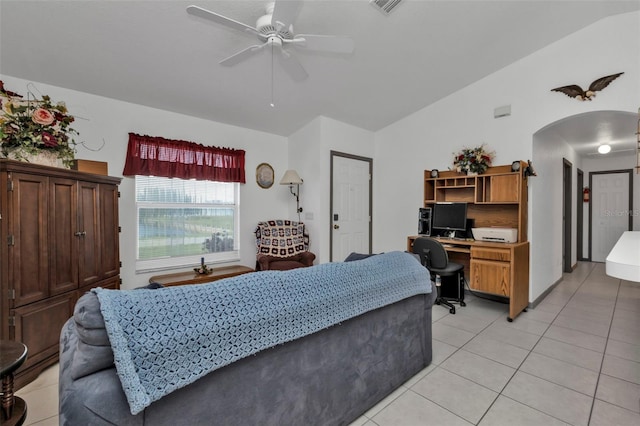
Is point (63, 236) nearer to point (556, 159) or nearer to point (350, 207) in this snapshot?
point (350, 207)

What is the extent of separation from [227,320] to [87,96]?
347 centimetres

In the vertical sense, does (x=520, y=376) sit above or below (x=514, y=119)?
below

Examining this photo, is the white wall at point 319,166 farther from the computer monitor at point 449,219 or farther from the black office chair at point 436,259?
the computer monitor at point 449,219

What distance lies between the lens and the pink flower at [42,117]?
2045mm

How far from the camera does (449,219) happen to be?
388 centimetres

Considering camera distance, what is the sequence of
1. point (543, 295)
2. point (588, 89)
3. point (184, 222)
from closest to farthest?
point (588, 89)
point (543, 295)
point (184, 222)

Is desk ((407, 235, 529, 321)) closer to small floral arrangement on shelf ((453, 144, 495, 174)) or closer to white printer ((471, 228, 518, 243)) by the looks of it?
white printer ((471, 228, 518, 243))

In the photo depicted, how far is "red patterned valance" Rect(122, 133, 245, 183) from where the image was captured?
Result: 3.41 meters

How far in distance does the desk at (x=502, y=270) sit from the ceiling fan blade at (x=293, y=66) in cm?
264

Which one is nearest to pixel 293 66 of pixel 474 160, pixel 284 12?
pixel 284 12

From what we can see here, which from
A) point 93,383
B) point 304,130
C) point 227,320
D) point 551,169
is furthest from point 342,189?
point 93,383

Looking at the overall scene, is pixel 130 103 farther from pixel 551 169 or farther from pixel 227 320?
pixel 551 169

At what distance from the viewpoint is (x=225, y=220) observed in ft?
14.2

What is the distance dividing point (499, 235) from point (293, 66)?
2960 millimetres
